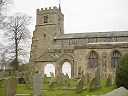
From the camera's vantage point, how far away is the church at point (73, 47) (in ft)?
150

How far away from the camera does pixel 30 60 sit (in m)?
53.9

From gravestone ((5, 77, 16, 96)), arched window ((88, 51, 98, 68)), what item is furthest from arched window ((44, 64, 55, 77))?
gravestone ((5, 77, 16, 96))

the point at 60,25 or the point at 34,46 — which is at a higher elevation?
the point at 60,25

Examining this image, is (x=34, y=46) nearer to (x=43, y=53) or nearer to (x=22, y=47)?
(x=43, y=53)

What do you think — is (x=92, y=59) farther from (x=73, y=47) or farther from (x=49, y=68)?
(x=49, y=68)

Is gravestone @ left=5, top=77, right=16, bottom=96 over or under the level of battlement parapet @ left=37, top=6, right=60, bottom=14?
under

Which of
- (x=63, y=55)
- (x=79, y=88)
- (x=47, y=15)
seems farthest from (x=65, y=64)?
(x=79, y=88)

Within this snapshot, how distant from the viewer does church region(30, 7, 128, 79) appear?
4566cm

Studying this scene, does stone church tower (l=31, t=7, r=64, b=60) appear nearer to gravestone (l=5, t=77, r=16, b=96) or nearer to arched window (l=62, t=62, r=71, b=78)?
arched window (l=62, t=62, r=71, b=78)

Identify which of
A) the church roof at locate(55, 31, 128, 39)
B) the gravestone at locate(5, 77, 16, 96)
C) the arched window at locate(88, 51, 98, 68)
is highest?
the church roof at locate(55, 31, 128, 39)

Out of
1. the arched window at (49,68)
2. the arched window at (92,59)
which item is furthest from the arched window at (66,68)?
the arched window at (92,59)

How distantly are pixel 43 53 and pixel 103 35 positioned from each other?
11.3 meters

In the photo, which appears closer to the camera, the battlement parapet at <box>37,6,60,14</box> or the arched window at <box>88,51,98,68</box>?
the arched window at <box>88,51,98,68</box>

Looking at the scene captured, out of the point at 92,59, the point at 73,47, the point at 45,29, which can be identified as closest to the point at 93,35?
the point at 73,47
